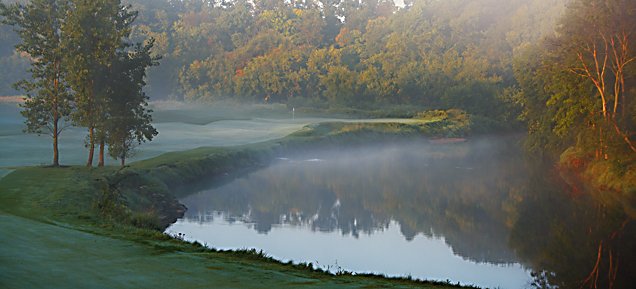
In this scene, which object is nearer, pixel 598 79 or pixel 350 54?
pixel 598 79

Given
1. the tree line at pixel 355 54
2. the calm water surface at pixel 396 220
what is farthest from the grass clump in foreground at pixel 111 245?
the tree line at pixel 355 54

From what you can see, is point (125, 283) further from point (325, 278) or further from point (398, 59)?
point (398, 59)

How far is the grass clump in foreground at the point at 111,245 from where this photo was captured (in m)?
12.5

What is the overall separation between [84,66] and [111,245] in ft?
50.3

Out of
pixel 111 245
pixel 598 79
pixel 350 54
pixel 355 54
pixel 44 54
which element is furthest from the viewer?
pixel 355 54

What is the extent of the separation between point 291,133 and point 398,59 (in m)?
46.7

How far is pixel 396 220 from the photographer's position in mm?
28422

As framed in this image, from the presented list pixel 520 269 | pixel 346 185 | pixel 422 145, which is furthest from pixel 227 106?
pixel 520 269

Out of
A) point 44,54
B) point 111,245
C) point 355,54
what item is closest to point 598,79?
point 44,54

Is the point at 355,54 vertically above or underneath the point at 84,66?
above

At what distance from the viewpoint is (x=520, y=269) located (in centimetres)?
2100

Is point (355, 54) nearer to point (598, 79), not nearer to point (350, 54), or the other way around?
point (350, 54)

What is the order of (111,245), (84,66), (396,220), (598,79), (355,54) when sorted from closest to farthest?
(111,245)
(396,220)
(84,66)
(598,79)
(355,54)

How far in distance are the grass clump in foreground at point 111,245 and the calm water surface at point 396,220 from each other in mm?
2526
